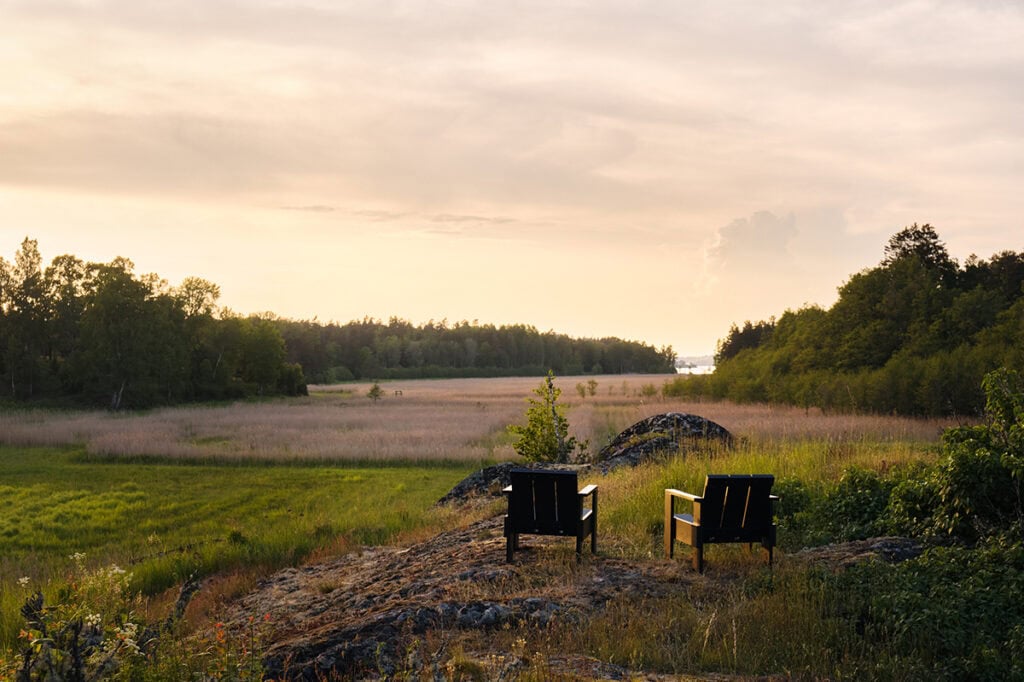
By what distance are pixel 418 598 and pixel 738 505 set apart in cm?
347

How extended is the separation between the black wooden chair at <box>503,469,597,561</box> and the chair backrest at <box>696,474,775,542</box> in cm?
137

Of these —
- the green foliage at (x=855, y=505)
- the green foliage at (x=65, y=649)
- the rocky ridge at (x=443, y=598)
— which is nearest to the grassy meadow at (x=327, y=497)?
the rocky ridge at (x=443, y=598)

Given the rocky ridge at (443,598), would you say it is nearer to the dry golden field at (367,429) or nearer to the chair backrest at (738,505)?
the chair backrest at (738,505)

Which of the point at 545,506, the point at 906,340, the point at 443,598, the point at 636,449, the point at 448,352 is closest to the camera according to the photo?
the point at 443,598

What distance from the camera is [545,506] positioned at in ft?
30.1

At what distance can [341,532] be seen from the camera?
14.5 meters

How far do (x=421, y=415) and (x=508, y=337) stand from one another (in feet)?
345

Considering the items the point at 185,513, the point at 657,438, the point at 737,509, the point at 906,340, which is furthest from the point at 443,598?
the point at 906,340

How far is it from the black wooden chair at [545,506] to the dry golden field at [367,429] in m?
10.2

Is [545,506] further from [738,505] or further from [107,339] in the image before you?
[107,339]

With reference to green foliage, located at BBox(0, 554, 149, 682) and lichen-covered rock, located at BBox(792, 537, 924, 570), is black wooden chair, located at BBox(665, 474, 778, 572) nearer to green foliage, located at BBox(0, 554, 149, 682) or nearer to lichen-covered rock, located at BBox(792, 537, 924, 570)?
lichen-covered rock, located at BBox(792, 537, 924, 570)

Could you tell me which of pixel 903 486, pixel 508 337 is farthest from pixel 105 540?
pixel 508 337

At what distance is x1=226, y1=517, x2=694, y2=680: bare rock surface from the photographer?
6824mm

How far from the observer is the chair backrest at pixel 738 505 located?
871cm
